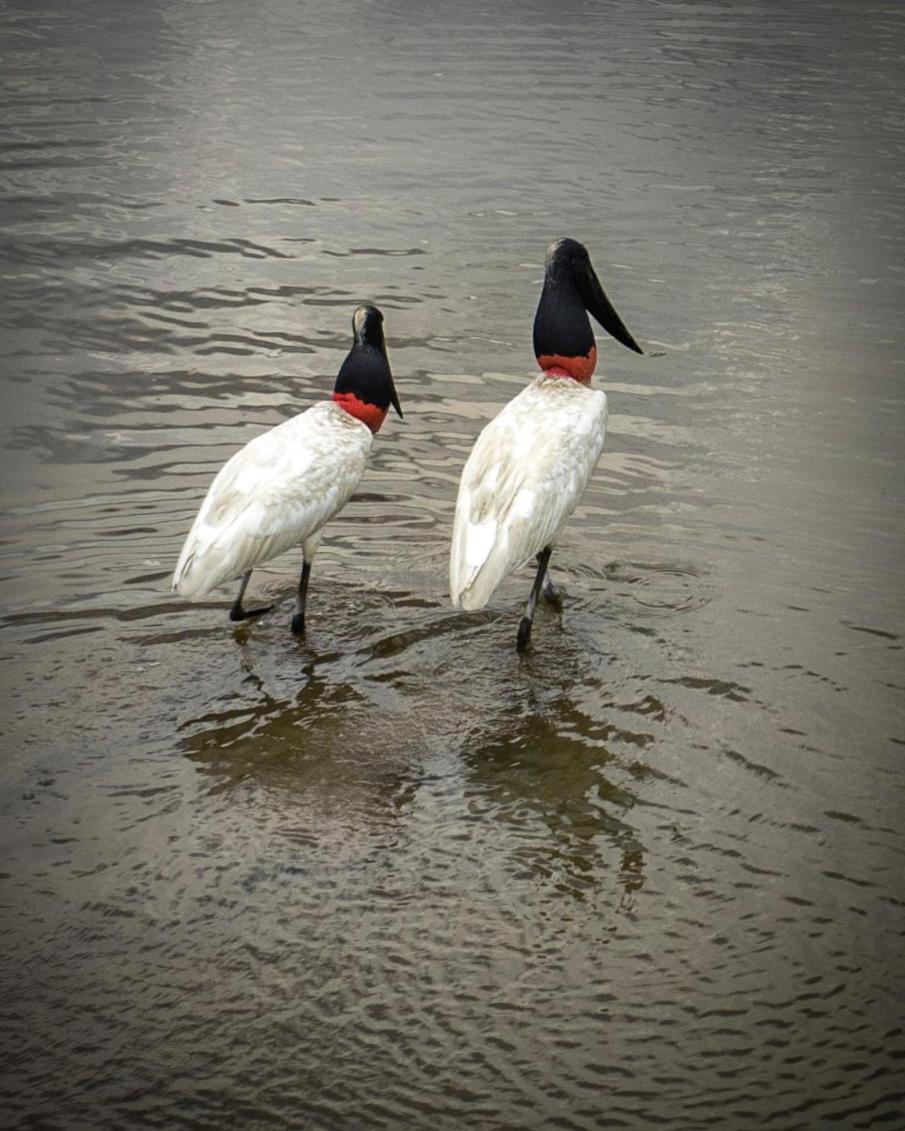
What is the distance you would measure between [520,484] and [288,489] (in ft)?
2.62

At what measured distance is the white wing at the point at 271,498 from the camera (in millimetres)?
5035

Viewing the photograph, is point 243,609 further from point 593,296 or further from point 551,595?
point 593,296

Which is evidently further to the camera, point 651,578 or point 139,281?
point 139,281

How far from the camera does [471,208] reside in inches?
Result: 418

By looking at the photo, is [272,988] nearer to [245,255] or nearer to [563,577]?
[563,577]

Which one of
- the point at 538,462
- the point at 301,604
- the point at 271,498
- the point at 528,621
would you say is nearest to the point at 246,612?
the point at 301,604

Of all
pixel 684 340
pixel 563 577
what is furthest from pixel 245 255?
pixel 563 577

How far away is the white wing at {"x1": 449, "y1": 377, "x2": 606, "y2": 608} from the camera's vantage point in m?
5.00

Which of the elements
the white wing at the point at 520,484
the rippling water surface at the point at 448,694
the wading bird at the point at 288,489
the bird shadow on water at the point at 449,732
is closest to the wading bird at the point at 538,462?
the white wing at the point at 520,484

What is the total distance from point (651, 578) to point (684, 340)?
2.86 metres

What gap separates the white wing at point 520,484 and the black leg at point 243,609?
28.7 inches

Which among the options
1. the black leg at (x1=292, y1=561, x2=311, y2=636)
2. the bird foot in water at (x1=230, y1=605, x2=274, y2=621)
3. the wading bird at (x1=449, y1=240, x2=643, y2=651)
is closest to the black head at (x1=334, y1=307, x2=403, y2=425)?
the wading bird at (x1=449, y1=240, x2=643, y2=651)

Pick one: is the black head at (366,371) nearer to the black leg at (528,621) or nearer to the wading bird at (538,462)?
the wading bird at (538,462)

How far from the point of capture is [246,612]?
214 inches
